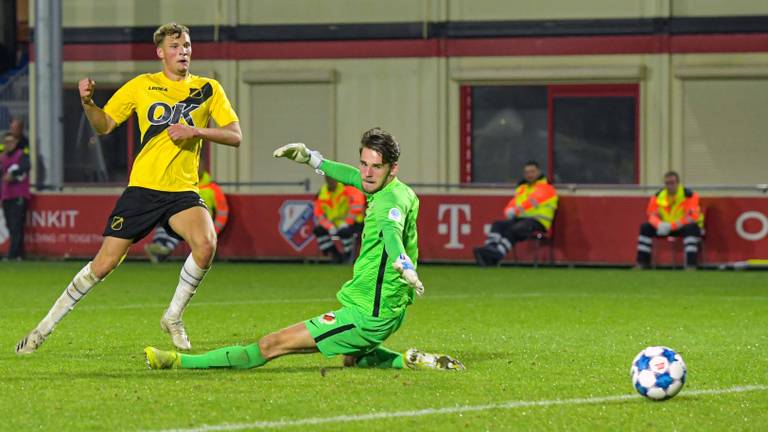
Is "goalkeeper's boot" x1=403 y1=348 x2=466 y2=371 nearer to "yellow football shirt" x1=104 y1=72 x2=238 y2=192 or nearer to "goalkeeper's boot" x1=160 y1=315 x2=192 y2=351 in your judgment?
"goalkeeper's boot" x1=160 y1=315 x2=192 y2=351

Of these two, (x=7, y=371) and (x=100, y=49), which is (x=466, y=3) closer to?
(x=100, y=49)

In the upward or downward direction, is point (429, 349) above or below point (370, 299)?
below

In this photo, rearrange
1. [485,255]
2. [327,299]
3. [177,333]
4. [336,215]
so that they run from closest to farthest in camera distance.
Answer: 1. [177,333]
2. [327,299]
3. [485,255]
4. [336,215]

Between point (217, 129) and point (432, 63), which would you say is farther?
point (432, 63)

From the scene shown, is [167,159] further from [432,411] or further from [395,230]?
[432,411]

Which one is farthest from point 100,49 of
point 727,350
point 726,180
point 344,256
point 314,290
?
point 727,350

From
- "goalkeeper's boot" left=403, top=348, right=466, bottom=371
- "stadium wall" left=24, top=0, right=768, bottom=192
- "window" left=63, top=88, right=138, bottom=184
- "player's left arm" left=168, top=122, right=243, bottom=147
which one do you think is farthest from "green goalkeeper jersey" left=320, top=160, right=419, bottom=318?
"window" left=63, top=88, right=138, bottom=184

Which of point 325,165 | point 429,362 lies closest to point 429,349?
point 429,362

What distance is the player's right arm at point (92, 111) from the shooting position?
10.0 meters

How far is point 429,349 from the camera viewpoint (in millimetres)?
10695

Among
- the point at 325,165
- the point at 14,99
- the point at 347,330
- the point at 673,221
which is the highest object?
the point at 14,99

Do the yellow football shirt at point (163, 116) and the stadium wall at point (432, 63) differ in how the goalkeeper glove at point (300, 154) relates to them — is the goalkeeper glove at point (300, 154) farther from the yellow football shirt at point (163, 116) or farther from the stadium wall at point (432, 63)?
the stadium wall at point (432, 63)

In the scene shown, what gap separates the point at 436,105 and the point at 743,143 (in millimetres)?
5024

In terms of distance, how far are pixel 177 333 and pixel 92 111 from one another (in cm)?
153
